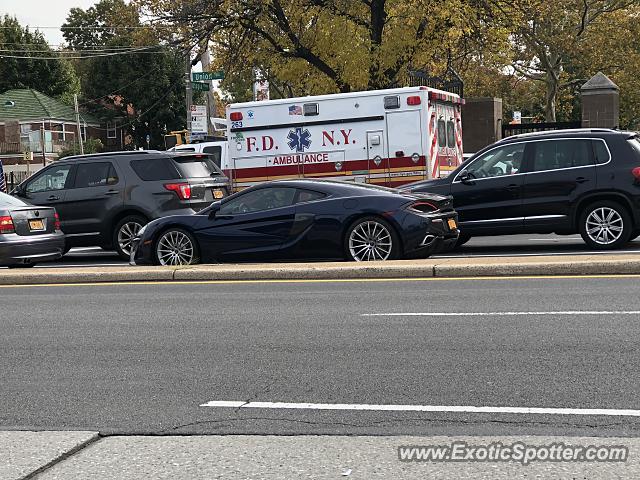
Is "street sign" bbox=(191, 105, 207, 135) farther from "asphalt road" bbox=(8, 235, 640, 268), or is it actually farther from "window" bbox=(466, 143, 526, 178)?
"window" bbox=(466, 143, 526, 178)

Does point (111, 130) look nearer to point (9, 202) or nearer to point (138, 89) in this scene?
point (138, 89)

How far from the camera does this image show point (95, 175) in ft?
57.6

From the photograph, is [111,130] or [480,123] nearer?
[480,123]

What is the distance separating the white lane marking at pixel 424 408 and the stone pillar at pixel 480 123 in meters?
26.2

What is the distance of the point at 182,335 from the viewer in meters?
8.88

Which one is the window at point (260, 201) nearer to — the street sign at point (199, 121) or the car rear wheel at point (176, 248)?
the car rear wheel at point (176, 248)

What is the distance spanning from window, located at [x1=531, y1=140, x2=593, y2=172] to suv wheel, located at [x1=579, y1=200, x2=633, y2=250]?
724 mm

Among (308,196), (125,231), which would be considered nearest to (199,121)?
(125,231)

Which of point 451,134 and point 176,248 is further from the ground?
point 451,134

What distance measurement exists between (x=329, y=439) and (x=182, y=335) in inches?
144

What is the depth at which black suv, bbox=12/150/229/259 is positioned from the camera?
17078 mm

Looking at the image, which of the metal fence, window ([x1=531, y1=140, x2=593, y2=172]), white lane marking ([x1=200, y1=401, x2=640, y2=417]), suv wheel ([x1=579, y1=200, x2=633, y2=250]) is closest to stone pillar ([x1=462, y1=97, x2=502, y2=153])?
the metal fence

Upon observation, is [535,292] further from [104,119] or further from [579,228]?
[104,119]

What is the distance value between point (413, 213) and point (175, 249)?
3728 mm
